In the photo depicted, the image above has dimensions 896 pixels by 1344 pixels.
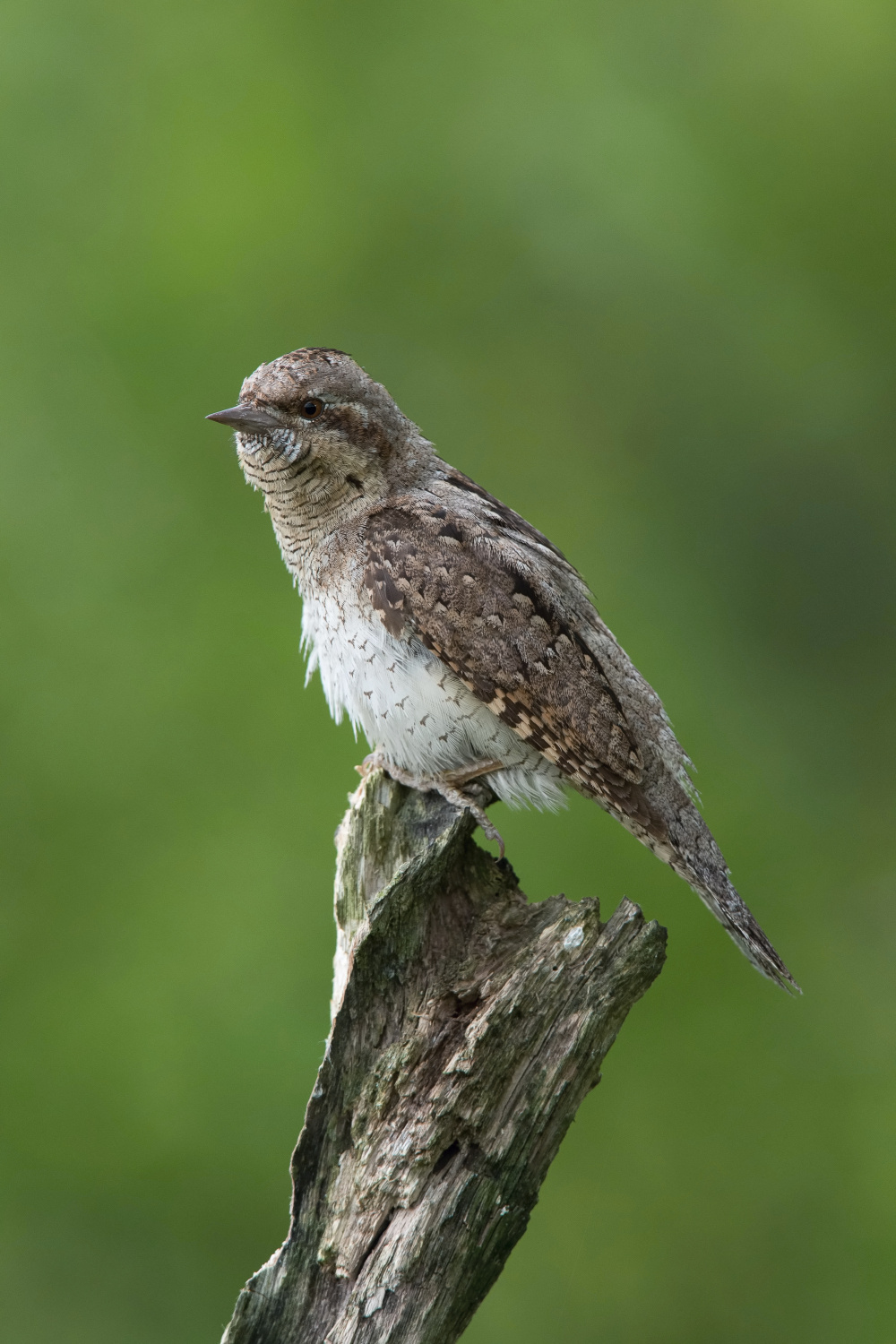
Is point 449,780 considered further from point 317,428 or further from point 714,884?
point 317,428

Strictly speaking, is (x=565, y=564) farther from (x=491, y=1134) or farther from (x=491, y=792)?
(x=491, y=1134)

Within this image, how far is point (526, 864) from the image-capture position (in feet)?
16.3

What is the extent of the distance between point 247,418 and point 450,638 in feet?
2.34

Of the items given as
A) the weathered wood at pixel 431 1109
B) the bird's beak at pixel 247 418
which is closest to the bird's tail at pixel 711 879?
the weathered wood at pixel 431 1109

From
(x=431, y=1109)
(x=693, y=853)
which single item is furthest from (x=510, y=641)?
(x=431, y=1109)

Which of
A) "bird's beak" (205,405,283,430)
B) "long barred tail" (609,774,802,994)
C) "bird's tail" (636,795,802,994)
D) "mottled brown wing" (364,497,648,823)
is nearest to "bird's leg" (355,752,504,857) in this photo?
"mottled brown wing" (364,497,648,823)

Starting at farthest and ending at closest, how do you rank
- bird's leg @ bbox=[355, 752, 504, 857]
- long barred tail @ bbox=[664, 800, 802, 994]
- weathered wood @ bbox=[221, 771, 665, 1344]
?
bird's leg @ bbox=[355, 752, 504, 857], long barred tail @ bbox=[664, 800, 802, 994], weathered wood @ bbox=[221, 771, 665, 1344]

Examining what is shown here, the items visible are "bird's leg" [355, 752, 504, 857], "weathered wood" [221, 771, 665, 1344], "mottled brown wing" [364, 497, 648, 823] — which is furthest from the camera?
"bird's leg" [355, 752, 504, 857]

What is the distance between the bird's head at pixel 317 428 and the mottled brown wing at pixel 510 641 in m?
0.22

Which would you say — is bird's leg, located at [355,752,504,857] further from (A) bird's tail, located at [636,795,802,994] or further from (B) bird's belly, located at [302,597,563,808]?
(A) bird's tail, located at [636,795,802,994]

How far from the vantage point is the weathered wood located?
1953 mm

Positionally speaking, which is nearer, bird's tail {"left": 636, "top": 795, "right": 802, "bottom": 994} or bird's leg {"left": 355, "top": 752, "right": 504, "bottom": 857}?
bird's tail {"left": 636, "top": 795, "right": 802, "bottom": 994}

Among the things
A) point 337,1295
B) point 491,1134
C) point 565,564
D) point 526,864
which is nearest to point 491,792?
point 565,564

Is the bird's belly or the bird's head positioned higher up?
the bird's head
